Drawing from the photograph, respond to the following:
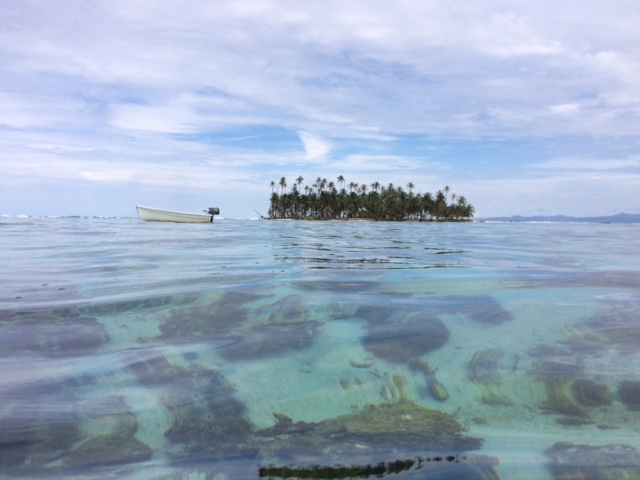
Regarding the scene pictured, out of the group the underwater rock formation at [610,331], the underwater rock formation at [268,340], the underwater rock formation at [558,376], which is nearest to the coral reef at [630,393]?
the underwater rock formation at [558,376]

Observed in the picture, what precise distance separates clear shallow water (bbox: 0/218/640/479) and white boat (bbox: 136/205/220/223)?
144ft

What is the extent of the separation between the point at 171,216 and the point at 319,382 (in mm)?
49480

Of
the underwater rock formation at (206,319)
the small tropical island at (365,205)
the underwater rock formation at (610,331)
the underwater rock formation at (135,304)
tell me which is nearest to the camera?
the underwater rock formation at (610,331)

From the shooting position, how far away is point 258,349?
3.51 m

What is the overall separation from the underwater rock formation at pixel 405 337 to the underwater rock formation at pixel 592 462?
1.29m

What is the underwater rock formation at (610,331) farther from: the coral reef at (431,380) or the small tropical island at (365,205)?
the small tropical island at (365,205)

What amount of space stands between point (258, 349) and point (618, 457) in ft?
7.85

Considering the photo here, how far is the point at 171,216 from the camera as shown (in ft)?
162

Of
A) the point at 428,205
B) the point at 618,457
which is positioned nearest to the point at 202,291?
the point at 618,457

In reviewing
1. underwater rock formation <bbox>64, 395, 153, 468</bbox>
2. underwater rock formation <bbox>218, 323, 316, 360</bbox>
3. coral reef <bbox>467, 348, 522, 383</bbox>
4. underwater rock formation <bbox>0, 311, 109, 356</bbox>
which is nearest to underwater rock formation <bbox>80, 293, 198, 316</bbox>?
underwater rock formation <bbox>0, 311, 109, 356</bbox>

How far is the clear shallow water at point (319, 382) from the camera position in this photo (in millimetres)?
2117

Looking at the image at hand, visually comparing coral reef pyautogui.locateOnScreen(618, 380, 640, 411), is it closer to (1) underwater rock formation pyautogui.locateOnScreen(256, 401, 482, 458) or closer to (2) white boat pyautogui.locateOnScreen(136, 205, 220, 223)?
(1) underwater rock formation pyautogui.locateOnScreen(256, 401, 482, 458)

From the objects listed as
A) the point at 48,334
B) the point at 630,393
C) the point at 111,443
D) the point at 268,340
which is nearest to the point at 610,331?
the point at 630,393

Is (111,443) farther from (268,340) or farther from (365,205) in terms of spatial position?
(365,205)
